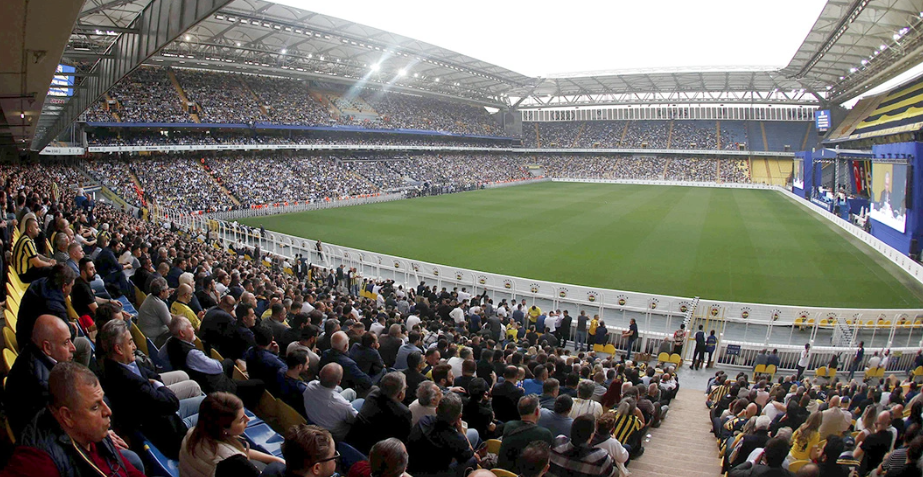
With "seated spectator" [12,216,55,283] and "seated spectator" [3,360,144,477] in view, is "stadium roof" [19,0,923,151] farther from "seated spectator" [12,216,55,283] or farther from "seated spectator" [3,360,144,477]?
"seated spectator" [3,360,144,477]

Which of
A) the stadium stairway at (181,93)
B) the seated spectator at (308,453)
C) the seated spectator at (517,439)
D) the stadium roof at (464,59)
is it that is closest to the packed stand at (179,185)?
the stadium stairway at (181,93)

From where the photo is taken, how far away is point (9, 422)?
9.10 ft

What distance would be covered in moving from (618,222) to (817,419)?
2810 cm

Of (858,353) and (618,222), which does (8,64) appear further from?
(618,222)

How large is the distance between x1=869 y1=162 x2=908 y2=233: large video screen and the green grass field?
1.73m

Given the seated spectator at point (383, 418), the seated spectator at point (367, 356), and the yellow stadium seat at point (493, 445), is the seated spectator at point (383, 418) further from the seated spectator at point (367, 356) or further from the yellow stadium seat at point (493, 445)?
the seated spectator at point (367, 356)

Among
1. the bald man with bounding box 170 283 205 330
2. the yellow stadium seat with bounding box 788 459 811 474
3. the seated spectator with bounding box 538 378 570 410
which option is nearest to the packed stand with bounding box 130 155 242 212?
the bald man with bounding box 170 283 205 330

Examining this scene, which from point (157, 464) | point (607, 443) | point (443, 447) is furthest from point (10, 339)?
point (607, 443)

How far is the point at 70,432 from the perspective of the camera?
238 cm

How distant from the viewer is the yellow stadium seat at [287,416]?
4.21 metres

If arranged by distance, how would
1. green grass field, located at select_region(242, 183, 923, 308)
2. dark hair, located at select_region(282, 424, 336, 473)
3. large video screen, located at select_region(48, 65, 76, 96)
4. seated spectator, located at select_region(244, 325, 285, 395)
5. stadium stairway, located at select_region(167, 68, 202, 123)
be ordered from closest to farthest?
dark hair, located at select_region(282, 424, 336, 473), seated spectator, located at select_region(244, 325, 285, 395), large video screen, located at select_region(48, 65, 76, 96), green grass field, located at select_region(242, 183, 923, 308), stadium stairway, located at select_region(167, 68, 202, 123)

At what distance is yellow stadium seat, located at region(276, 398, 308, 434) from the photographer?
166 inches

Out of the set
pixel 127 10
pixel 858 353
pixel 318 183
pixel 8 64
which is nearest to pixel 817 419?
pixel 858 353

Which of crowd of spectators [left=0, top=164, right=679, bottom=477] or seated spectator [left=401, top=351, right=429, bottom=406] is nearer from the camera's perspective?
crowd of spectators [left=0, top=164, right=679, bottom=477]
